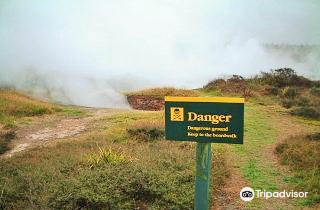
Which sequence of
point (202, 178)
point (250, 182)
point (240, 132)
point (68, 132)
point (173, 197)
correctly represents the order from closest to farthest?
point (240, 132) → point (202, 178) → point (173, 197) → point (250, 182) → point (68, 132)

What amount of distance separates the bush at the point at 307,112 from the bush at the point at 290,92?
1.21ft

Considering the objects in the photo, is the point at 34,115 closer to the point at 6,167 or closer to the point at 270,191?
the point at 6,167

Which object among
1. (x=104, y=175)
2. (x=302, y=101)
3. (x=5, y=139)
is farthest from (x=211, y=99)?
(x=5, y=139)

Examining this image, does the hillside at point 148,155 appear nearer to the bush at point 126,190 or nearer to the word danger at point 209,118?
the bush at point 126,190

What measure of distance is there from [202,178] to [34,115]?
638cm

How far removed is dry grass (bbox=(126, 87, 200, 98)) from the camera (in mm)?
11555

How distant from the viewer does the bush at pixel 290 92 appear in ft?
40.4

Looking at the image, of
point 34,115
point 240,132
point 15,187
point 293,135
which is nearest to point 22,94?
point 34,115

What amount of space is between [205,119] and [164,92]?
4.98 metres

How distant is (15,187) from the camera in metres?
9.49

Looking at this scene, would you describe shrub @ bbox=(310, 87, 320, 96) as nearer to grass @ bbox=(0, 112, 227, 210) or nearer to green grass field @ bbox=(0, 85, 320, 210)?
green grass field @ bbox=(0, 85, 320, 210)

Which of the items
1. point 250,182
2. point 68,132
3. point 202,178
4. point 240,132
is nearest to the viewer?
point 240,132

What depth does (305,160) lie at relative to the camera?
10.2 meters

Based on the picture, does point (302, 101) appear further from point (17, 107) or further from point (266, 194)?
point (17, 107)
